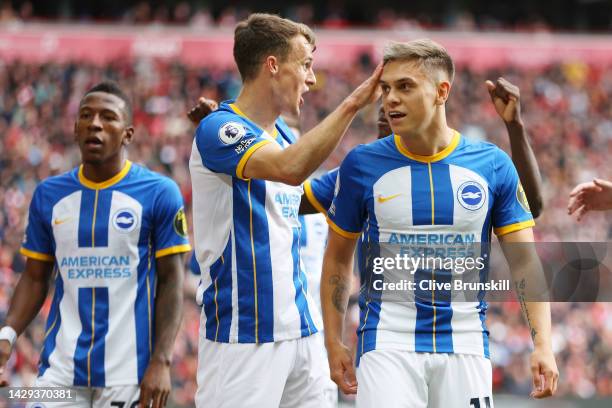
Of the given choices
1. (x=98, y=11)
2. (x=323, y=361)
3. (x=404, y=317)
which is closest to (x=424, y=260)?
(x=404, y=317)

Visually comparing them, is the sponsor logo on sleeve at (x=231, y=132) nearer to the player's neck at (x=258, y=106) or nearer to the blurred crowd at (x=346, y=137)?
the player's neck at (x=258, y=106)

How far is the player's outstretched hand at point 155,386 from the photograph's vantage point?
479 cm

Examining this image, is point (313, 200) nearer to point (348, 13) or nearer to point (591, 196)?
point (591, 196)

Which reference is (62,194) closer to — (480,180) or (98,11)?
(480,180)

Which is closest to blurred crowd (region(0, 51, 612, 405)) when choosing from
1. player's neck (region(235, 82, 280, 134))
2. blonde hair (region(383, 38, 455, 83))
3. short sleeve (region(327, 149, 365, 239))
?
player's neck (region(235, 82, 280, 134))

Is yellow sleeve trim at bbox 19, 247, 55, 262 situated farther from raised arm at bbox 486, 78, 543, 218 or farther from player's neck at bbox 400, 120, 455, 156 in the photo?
raised arm at bbox 486, 78, 543, 218

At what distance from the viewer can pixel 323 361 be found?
462cm

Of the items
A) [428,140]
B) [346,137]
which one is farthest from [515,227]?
[346,137]

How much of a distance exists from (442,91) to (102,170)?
2.00 m

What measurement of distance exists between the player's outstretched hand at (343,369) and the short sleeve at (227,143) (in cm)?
89

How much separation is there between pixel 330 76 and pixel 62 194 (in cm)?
1743

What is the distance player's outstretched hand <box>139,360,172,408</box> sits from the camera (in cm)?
479

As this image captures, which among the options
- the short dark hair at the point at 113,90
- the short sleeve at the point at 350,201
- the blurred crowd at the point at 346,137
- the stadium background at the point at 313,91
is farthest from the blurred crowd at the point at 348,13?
the short sleeve at the point at 350,201

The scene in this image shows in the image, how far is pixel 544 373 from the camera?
3973mm
